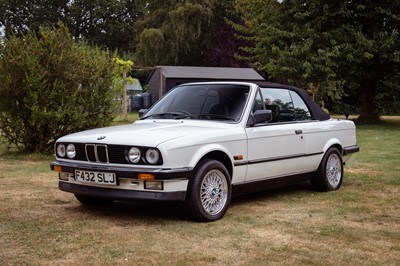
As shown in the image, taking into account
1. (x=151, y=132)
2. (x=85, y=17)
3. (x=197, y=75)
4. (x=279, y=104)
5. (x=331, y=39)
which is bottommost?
(x=151, y=132)

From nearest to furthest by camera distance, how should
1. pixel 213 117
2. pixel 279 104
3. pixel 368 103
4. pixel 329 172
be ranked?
pixel 213 117
pixel 279 104
pixel 329 172
pixel 368 103

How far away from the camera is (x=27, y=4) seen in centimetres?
6012

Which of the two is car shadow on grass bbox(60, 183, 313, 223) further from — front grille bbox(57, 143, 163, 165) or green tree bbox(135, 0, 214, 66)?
green tree bbox(135, 0, 214, 66)

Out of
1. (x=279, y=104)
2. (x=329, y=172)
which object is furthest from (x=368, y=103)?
(x=279, y=104)

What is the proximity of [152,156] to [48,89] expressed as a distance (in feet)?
21.6

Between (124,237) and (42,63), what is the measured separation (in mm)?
7523

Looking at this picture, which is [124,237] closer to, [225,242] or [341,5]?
[225,242]

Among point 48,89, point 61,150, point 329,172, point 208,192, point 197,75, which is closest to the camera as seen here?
point 208,192

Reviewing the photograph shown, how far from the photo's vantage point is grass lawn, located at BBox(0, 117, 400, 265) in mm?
4531

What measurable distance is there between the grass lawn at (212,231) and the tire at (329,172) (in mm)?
170

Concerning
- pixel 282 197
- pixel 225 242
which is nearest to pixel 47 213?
pixel 225 242

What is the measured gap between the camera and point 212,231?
17.9ft

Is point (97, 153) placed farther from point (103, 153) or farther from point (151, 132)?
point (151, 132)

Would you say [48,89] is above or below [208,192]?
above
